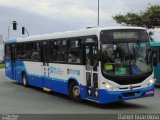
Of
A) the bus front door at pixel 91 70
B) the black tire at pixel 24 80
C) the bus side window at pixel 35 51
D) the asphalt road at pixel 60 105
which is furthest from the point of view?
the black tire at pixel 24 80

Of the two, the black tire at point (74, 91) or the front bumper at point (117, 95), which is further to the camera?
the black tire at point (74, 91)

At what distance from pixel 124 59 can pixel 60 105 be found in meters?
2.93

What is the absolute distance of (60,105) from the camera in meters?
16.1

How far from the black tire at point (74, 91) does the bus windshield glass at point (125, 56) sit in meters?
2.23

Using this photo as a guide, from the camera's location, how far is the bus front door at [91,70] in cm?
1509

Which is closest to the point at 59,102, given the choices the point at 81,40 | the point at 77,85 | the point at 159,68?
the point at 77,85

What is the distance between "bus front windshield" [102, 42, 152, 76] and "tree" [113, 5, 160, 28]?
1352 inches

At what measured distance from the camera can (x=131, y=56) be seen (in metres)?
15.1

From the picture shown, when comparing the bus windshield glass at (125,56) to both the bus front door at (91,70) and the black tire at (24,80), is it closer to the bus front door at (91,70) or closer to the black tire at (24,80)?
the bus front door at (91,70)

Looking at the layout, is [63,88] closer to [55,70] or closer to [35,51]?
[55,70]

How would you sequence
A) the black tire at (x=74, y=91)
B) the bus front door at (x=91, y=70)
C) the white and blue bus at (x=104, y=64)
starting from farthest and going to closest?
the black tire at (x=74, y=91), the bus front door at (x=91, y=70), the white and blue bus at (x=104, y=64)

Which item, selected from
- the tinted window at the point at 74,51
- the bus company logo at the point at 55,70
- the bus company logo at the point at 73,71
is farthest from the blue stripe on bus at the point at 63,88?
the tinted window at the point at 74,51

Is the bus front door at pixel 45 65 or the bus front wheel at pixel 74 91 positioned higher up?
the bus front door at pixel 45 65

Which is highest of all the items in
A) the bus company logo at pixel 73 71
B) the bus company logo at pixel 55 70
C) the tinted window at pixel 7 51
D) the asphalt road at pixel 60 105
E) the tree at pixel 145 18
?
the tree at pixel 145 18
